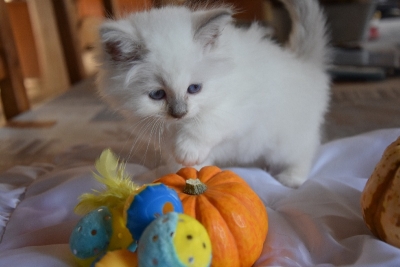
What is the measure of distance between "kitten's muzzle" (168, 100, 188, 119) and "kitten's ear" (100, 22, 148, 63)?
0.16 meters

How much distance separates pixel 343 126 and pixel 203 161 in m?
1.07

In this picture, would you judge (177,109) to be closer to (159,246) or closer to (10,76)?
(159,246)

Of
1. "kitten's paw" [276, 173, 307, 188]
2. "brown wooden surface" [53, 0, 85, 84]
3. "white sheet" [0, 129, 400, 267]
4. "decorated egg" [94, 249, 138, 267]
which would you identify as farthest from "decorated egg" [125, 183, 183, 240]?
"brown wooden surface" [53, 0, 85, 84]

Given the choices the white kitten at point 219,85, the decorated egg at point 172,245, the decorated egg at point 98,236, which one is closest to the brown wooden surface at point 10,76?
the white kitten at point 219,85

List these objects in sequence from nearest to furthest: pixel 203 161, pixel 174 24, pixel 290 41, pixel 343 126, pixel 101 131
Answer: pixel 174 24, pixel 203 161, pixel 290 41, pixel 343 126, pixel 101 131

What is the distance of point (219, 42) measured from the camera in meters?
1.16

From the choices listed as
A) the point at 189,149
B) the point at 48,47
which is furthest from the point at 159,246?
the point at 48,47

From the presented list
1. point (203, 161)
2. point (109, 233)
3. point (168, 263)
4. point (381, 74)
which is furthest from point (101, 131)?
point (381, 74)

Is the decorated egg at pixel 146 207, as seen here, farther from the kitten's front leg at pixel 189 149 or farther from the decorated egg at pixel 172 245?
the kitten's front leg at pixel 189 149

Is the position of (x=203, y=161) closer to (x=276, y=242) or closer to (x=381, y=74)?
(x=276, y=242)

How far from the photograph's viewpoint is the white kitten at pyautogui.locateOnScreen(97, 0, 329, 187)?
1060 mm

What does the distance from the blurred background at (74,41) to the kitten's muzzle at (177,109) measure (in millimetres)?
1113

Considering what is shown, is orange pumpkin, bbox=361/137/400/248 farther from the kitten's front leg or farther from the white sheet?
the kitten's front leg

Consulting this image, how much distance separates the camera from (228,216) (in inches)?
32.5
